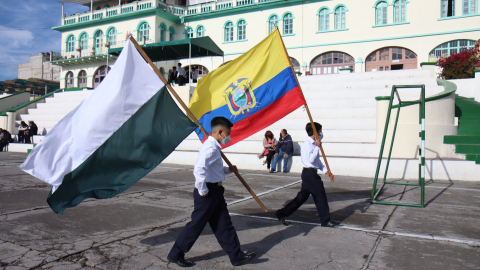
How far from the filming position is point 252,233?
478cm

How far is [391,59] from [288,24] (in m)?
8.92

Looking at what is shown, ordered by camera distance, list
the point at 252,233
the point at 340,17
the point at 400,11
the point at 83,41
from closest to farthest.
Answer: the point at 252,233 < the point at 400,11 < the point at 340,17 < the point at 83,41

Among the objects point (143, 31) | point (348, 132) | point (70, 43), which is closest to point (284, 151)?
point (348, 132)

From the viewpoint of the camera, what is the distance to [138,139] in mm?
4262

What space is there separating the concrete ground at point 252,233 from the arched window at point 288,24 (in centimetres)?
2402

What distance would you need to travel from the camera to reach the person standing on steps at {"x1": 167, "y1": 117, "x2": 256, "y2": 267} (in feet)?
11.9

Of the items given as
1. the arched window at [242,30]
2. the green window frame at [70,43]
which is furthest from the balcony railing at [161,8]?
the green window frame at [70,43]

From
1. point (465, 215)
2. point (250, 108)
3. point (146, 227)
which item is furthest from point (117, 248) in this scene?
point (465, 215)

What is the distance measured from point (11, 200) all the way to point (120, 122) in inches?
154

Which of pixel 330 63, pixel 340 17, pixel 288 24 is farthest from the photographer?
pixel 288 24

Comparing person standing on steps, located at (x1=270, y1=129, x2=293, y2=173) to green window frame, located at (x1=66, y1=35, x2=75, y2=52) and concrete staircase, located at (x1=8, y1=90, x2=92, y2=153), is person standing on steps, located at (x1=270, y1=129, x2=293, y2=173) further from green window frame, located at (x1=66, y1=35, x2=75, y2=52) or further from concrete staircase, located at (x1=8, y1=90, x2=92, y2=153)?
green window frame, located at (x1=66, y1=35, x2=75, y2=52)

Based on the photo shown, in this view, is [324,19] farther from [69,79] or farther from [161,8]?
[69,79]

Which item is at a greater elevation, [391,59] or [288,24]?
[288,24]

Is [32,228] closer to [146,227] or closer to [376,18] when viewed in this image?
[146,227]
